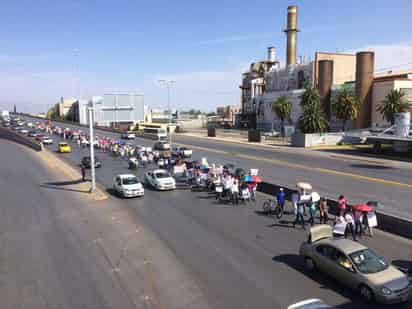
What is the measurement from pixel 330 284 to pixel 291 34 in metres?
91.3

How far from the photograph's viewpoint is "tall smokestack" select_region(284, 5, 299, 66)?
307ft

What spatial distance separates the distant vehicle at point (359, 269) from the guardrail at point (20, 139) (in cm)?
5458

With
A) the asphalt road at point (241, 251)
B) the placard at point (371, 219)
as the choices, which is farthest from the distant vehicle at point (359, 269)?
the placard at point (371, 219)

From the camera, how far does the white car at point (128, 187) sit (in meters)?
23.9

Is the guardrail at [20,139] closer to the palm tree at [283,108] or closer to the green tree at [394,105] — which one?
the palm tree at [283,108]

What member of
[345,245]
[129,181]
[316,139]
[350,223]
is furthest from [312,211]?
[316,139]

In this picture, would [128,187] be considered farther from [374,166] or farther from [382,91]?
[382,91]

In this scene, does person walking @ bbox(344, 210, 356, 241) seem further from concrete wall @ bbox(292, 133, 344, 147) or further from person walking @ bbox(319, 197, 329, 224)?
concrete wall @ bbox(292, 133, 344, 147)

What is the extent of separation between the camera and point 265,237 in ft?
52.1

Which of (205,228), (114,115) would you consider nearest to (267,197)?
Answer: (205,228)

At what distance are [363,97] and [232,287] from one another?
194 ft

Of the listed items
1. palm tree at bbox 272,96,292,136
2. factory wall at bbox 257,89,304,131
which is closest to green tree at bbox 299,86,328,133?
palm tree at bbox 272,96,292,136

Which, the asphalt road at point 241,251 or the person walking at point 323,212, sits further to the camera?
the person walking at point 323,212

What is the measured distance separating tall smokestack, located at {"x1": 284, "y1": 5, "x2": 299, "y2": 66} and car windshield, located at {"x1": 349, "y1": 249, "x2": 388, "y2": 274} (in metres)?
88.1
